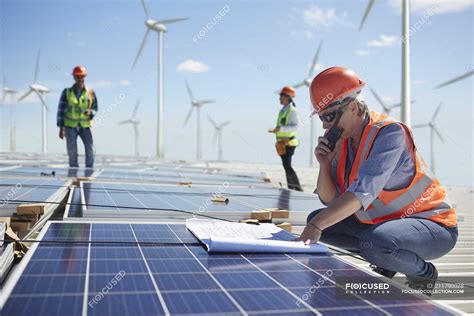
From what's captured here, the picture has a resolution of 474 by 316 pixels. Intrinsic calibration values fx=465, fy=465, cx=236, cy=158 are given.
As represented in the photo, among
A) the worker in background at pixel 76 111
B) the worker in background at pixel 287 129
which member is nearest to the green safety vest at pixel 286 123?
the worker in background at pixel 287 129

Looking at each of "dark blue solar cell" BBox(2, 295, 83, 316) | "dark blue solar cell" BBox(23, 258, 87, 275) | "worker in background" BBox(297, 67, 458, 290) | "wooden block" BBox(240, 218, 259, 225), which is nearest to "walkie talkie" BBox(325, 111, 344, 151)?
"worker in background" BBox(297, 67, 458, 290)

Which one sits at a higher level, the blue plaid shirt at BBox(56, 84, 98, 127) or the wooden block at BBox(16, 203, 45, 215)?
the blue plaid shirt at BBox(56, 84, 98, 127)

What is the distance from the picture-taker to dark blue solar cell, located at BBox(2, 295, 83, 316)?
70.2 inches

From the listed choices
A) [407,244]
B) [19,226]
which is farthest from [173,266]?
[19,226]

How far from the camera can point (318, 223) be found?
3.22 m

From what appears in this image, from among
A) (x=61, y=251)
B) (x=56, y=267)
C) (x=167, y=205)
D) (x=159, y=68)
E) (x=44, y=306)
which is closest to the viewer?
(x=44, y=306)

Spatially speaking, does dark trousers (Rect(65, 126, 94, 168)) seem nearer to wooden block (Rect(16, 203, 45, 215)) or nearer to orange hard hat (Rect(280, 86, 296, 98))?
orange hard hat (Rect(280, 86, 296, 98))

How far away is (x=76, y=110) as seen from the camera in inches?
443

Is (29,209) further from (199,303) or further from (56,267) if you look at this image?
(199,303)

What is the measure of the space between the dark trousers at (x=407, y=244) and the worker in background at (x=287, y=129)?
25.6 ft

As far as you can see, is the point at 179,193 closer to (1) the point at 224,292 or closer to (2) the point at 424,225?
(2) the point at 424,225

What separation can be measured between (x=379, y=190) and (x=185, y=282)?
1755 mm

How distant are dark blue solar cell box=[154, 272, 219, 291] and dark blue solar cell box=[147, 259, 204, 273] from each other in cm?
9

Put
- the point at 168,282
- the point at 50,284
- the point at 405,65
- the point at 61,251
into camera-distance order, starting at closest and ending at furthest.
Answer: the point at 50,284
the point at 168,282
the point at 61,251
the point at 405,65
